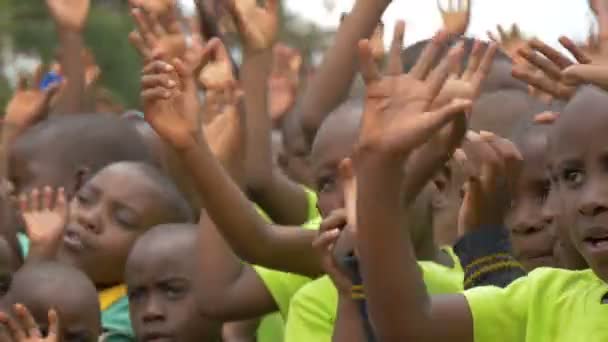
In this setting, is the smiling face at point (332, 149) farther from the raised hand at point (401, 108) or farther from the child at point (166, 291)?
the raised hand at point (401, 108)

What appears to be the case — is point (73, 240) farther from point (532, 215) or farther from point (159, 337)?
point (532, 215)

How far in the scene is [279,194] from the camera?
5379 millimetres

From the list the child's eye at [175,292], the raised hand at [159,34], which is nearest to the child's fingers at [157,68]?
the raised hand at [159,34]

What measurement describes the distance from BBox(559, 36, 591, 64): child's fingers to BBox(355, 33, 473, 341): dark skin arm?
0.36 meters

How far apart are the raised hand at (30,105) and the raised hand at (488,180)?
3042 mm

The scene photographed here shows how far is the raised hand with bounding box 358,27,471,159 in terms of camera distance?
335 centimetres

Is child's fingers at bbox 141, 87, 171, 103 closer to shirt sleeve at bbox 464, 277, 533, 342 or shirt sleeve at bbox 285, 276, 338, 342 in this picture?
shirt sleeve at bbox 285, 276, 338, 342

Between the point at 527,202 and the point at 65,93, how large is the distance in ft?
9.39

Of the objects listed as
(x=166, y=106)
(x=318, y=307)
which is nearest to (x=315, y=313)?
(x=318, y=307)

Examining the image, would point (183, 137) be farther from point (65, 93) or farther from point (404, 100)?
point (65, 93)

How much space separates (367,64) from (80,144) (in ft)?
10.7

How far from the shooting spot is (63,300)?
17.2 feet

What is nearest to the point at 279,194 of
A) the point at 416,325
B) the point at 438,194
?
the point at 438,194

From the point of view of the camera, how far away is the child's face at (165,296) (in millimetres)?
5340
